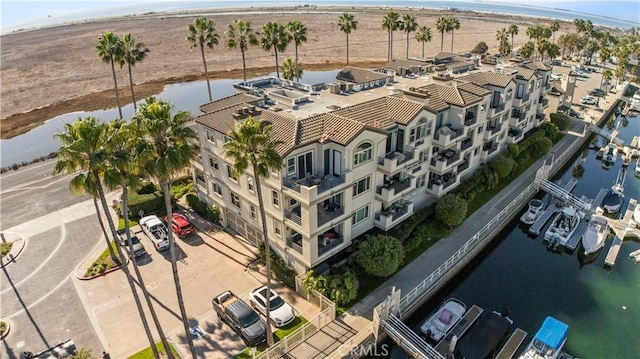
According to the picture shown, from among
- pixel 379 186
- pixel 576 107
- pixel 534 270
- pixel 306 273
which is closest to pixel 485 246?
pixel 534 270

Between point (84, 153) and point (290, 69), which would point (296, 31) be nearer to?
point (290, 69)

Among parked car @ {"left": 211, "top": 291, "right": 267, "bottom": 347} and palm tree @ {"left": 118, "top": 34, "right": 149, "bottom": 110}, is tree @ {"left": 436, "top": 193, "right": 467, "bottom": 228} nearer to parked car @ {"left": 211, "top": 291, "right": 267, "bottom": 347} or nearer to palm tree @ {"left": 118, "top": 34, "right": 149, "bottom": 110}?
parked car @ {"left": 211, "top": 291, "right": 267, "bottom": 347}

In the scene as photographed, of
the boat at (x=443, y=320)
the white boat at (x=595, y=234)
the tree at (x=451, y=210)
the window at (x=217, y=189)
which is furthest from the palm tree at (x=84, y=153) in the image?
the white boat at (x=595, y=234)

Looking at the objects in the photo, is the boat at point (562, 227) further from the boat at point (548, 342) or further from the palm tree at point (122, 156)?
the palm tree at point (122, 156)

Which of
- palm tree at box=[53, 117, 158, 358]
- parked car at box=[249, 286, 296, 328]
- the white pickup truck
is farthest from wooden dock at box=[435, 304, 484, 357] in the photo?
the white pickup truck

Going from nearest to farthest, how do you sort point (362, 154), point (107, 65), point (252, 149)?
1. point (252, 149)
2. point (362, 154)
3. point (107, 65)

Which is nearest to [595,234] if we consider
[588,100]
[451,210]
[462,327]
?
[451,210]
